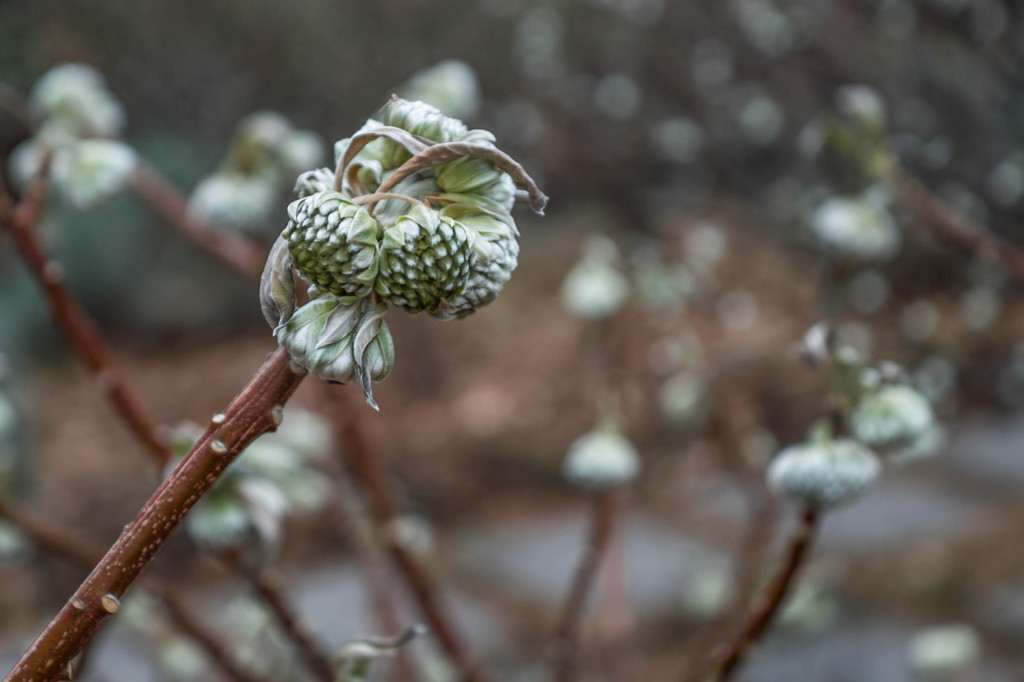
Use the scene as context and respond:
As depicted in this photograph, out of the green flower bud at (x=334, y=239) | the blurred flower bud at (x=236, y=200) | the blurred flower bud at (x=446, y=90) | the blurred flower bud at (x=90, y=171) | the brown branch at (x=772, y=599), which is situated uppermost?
the blurred flower bud at (x=446, y=90)

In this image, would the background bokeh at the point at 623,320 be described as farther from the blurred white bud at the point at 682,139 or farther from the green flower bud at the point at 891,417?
the green flower bud at the point at 891,417

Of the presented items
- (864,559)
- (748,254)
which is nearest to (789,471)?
(864,559)

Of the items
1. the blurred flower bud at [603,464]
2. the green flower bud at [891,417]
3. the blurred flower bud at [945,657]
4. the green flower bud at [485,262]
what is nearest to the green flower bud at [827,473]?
the green flower bud at [891,417]

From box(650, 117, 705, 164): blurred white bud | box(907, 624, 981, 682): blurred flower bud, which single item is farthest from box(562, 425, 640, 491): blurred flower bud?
box(650, 117, 705, 164): blurred white bud

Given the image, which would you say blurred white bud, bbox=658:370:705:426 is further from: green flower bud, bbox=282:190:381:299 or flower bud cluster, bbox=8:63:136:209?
green flower bud, bbox=282:190:381:299

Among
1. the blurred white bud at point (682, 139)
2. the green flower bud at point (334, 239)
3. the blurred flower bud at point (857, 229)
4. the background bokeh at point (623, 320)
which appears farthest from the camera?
the blurred white bud at point (682, 139)

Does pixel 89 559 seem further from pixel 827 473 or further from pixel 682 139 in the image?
pixel 682 139
